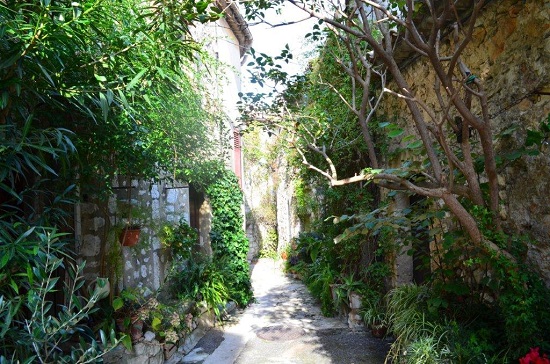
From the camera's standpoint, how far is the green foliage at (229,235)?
698 centimetres

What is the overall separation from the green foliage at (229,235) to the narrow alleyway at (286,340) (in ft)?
1.44

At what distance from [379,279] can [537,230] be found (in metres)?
3.32

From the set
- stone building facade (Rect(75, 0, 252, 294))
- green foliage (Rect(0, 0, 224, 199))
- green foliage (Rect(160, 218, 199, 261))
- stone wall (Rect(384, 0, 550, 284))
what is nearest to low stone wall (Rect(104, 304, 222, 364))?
stone building facade (Rect(75, 0, 252, 294))

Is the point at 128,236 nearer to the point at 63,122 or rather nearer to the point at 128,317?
the point at 128,317

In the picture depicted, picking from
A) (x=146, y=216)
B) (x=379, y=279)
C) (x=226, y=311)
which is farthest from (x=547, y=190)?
(x=226, y=311)

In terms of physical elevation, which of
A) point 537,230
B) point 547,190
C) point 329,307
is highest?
point 547,190

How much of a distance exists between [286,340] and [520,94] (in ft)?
12.4

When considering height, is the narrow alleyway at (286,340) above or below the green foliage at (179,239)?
below

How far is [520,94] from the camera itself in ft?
8.48

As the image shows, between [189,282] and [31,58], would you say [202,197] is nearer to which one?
[189,282]

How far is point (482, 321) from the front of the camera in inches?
108

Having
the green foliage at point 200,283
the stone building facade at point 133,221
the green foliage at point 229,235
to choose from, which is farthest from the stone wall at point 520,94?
the green foliage at point 229,235

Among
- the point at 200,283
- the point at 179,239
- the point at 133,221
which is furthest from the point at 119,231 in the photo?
the point at 200,283

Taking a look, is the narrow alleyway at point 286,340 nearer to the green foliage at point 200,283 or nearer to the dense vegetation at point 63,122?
the green foliage at point 200,283
